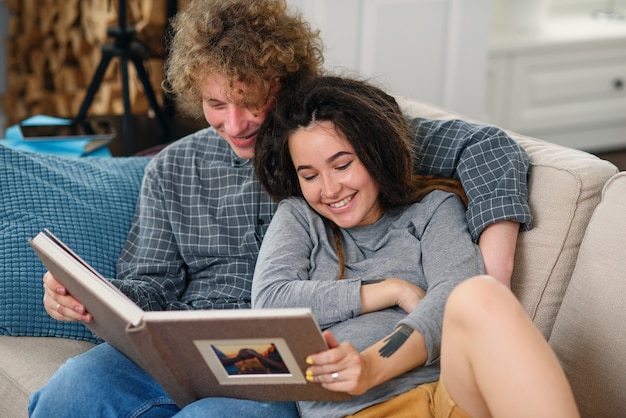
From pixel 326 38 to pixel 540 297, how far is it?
1894mm

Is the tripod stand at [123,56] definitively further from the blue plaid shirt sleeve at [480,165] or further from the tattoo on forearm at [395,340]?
the tattoo on forearm at [395,340]

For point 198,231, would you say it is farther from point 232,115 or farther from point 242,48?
point 242,48

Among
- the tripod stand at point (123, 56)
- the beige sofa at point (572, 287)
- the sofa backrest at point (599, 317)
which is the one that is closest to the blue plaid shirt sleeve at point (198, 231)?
the beige sofa at point (572, 287)

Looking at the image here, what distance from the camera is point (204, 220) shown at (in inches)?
75.7

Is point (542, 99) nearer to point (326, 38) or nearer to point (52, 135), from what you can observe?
point (326, 38)

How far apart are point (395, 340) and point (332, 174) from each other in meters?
0.34

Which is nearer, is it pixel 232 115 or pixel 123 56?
pixel 232 115

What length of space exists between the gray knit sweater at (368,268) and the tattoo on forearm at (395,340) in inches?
0.6

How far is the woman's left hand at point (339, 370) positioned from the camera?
1.39 m

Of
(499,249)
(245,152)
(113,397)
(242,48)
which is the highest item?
(242,48)

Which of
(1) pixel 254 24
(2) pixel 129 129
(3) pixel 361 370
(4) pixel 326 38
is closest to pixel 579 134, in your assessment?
(4) pixel 326 38

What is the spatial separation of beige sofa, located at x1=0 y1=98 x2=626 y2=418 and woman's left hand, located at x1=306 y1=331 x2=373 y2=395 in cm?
44

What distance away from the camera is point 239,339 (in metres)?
1.36

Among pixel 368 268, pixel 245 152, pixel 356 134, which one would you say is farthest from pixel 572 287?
pixel 245 152
